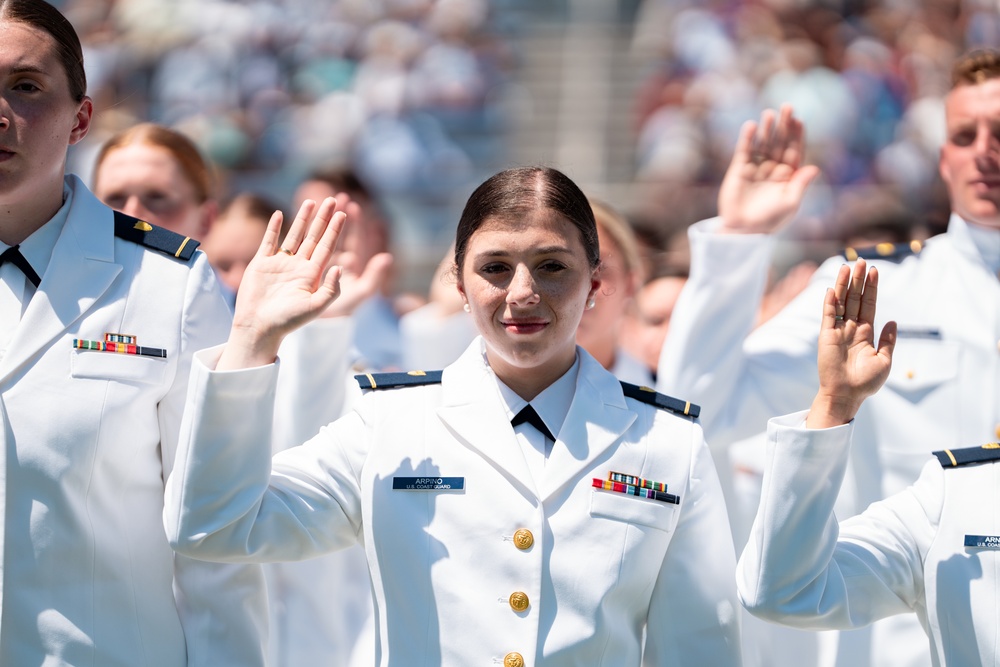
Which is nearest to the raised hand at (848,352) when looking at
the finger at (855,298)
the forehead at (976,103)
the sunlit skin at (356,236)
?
the finger at (855,298)

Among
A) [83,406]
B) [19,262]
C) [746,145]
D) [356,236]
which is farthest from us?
[356,236]

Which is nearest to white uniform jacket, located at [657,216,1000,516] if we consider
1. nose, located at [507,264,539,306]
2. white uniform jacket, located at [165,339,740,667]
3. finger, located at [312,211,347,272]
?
white uniform jacket, located at [165,339,740,667]

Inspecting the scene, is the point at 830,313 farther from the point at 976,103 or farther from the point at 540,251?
the point at 976,103

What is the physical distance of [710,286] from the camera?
4.12 metres

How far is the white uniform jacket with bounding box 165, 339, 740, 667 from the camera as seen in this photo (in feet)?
9.40

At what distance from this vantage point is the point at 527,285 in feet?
10.0

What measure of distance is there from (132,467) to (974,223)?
253 centimetres

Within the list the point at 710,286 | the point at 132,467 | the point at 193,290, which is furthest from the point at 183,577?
the point at 710,286

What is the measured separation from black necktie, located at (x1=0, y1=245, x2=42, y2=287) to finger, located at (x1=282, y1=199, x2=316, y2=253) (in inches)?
22.0

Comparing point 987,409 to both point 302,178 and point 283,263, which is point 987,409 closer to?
point 283,263

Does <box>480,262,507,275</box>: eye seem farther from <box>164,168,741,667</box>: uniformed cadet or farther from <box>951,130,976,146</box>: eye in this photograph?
<box>951,130,976,146</box>: eye

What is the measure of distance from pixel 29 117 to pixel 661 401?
1.58m

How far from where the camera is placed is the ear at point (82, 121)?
3.14 m

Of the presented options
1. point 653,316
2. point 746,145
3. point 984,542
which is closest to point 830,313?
point 984,542
